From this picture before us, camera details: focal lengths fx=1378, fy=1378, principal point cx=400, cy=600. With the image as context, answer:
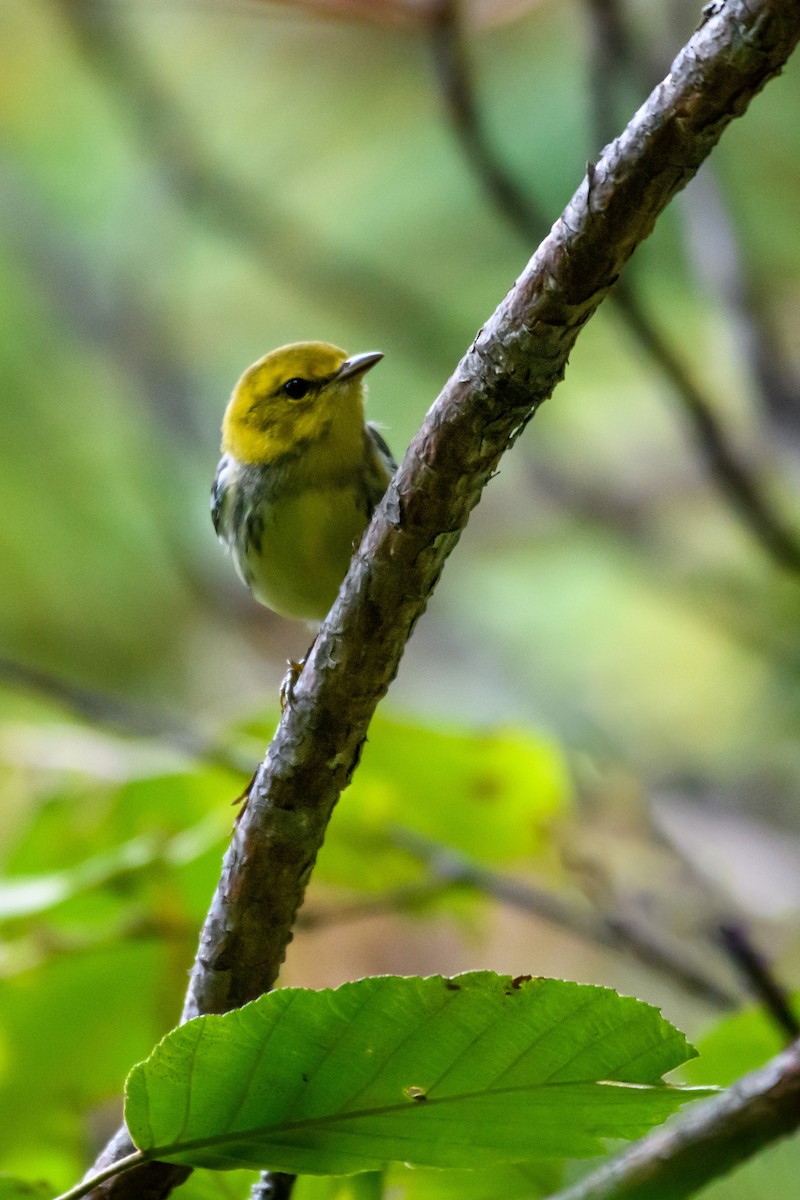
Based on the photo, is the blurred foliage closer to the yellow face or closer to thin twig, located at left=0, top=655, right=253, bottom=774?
thin twig, located at left=0, top=655, right=253, bottom=774

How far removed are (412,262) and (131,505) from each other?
1.16 m

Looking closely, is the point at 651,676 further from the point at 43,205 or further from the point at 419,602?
the point at 419,602

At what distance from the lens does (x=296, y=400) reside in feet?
6.08

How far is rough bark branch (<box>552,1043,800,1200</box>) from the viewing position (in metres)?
0.73

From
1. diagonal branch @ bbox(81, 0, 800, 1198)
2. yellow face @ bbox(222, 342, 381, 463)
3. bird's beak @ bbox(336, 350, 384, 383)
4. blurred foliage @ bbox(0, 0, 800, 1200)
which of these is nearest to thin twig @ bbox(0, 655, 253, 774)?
blurred foliage @ bbox(0, 0, 800, 1200)

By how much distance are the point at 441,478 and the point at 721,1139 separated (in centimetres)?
40

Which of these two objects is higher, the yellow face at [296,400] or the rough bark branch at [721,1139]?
the yellow face at [296,400]

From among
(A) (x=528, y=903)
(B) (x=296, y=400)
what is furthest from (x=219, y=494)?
(A) (x=528, y=903)

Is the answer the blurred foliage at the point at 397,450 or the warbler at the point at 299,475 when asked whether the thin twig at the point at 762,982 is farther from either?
the warbler at the point at 299,475

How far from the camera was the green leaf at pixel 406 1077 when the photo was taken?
795mm

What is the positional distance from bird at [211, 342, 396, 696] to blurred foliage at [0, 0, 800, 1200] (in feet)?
0.74

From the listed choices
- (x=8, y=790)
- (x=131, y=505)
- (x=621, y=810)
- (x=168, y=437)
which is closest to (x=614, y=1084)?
(x=621, y=810)

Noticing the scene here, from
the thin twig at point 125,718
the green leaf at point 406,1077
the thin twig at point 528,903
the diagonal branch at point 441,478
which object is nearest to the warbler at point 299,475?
the thin twig at point 125,718

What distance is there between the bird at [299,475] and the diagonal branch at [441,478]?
0.68 metres
